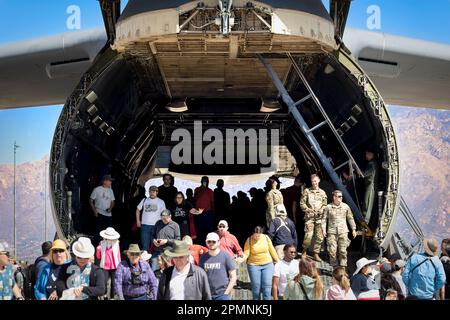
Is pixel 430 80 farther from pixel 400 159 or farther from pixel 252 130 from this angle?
pixel 400 159

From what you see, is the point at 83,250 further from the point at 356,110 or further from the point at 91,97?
the point at 356,110

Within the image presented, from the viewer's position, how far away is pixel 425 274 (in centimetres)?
959

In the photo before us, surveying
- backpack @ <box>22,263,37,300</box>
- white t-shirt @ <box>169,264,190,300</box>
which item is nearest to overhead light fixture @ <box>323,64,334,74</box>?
white t-shirt @ <box>169,264,190,300</box>

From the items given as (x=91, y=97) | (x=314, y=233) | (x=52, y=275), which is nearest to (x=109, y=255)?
(x=52, y=275)

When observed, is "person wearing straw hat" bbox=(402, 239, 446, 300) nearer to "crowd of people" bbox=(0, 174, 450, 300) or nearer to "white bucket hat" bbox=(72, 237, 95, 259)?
"crowd of people" bbox=(0, 174, 450, 300)

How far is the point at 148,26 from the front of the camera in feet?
34.2

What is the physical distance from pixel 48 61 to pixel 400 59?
5.81m

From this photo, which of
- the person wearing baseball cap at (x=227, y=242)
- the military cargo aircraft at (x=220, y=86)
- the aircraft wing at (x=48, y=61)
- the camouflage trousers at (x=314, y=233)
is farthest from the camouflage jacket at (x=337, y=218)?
the aircraft wing at (x=48, y=61)

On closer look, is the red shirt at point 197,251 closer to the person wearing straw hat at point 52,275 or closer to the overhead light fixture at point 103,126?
the person wearing straw hat at point 52,275

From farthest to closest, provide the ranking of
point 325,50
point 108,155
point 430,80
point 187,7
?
point 430,80 → point 108,155 → point 325,50 → point 187,7

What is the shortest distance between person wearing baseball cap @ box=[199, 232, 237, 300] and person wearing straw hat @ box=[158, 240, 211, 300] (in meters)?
0.42

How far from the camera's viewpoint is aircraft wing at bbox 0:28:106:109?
1398 centimetres
